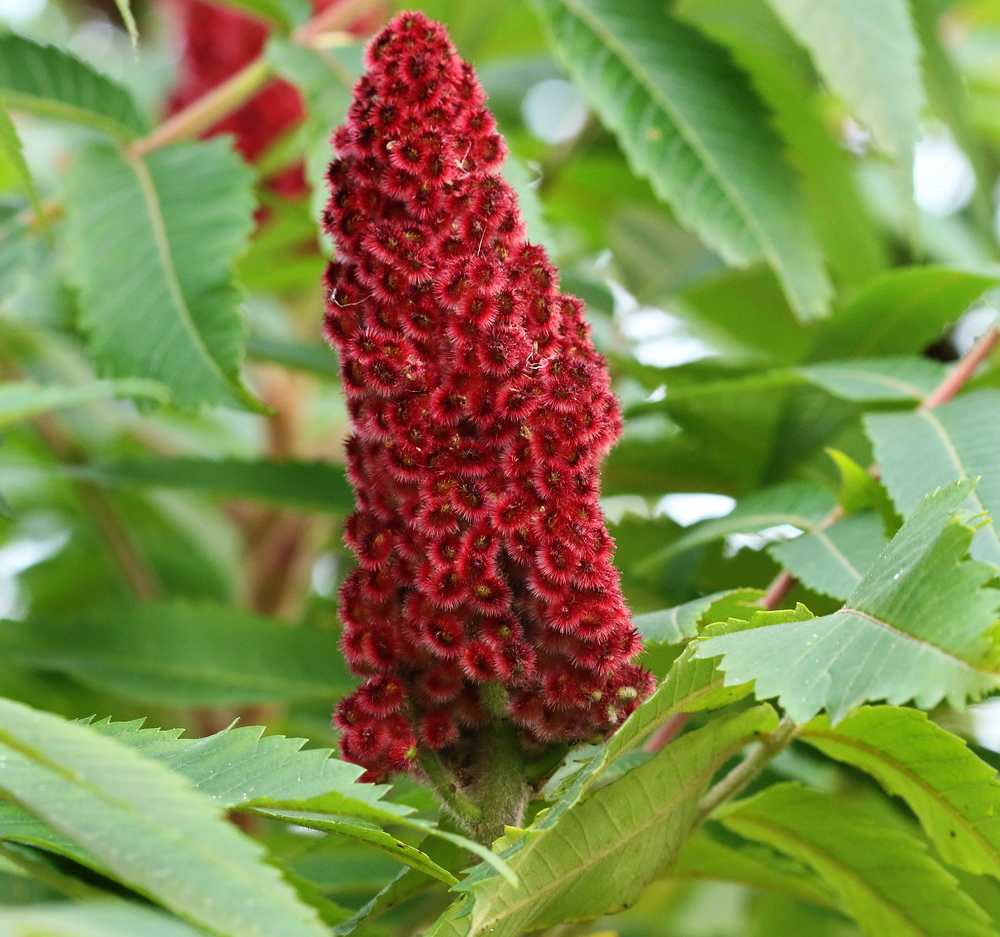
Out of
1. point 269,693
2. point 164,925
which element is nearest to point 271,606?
point 269,693

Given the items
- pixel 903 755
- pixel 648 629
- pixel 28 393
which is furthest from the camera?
pixel 648 629

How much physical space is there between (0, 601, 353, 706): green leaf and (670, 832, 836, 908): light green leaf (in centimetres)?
74

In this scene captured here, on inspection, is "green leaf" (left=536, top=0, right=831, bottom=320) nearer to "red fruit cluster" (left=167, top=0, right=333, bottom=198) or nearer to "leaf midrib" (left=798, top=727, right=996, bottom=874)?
"leaf midrib" (left=798, top=727, right=996, bottom=874)

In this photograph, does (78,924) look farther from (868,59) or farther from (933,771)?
(868,59)

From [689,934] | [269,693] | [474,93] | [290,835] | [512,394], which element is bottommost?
[689,934]

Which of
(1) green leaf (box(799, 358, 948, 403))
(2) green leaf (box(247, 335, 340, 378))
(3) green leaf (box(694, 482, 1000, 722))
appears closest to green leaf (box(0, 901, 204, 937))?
(3) green leaf (box(694, 482, 1000, 722))

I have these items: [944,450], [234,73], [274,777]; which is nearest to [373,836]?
[274,777]

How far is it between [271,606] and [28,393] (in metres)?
2.10

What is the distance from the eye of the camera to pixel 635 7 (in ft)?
6.97

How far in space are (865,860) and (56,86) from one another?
171 cm

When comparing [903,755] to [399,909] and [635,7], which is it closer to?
[399,909]

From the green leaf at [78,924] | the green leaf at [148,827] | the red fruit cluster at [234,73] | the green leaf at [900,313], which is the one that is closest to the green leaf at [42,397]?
the green leaf at [148,827]

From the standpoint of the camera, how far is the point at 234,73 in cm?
336

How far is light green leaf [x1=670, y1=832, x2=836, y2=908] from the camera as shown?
1.67m
